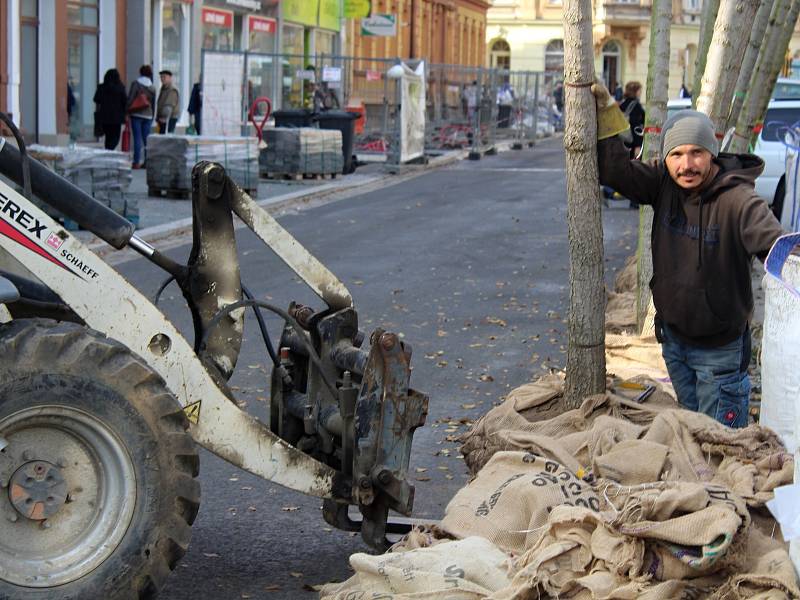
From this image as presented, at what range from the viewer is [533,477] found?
4.89 meters

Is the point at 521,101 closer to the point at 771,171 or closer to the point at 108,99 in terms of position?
the point at 108,99

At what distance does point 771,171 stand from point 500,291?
717cm

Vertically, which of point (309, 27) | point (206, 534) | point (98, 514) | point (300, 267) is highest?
point (309, 27)

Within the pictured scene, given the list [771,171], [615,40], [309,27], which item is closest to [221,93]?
[771,171]

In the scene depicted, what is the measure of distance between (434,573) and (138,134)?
2164 cm

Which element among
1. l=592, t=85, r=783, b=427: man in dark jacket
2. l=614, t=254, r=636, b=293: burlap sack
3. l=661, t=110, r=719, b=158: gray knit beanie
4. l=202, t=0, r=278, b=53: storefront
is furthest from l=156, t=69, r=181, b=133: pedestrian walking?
l=661, t=110, r=719, b=158: gray knit beanie

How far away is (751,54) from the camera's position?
9555 mm

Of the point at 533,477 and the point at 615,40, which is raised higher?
the point at 615,40

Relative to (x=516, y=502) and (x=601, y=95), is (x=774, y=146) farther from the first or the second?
(x=516, y=502)

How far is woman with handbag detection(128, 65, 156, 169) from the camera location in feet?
80.8

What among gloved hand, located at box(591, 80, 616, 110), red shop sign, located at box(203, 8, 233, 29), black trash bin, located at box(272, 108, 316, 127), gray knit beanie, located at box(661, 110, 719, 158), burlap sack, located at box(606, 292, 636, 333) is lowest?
burlap sack, located at box(606, 292, 636, 333)

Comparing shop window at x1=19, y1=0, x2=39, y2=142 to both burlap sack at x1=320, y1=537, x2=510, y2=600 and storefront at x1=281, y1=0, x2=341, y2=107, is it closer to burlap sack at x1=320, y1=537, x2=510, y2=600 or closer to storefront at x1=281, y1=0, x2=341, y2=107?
storefront at x1=281, y1=0, x2=341, y2=107

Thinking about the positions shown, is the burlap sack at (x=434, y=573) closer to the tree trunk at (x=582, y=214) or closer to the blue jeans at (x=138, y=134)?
the tree trunk at (x=582, y=214)

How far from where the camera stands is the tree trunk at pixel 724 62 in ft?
26.8
